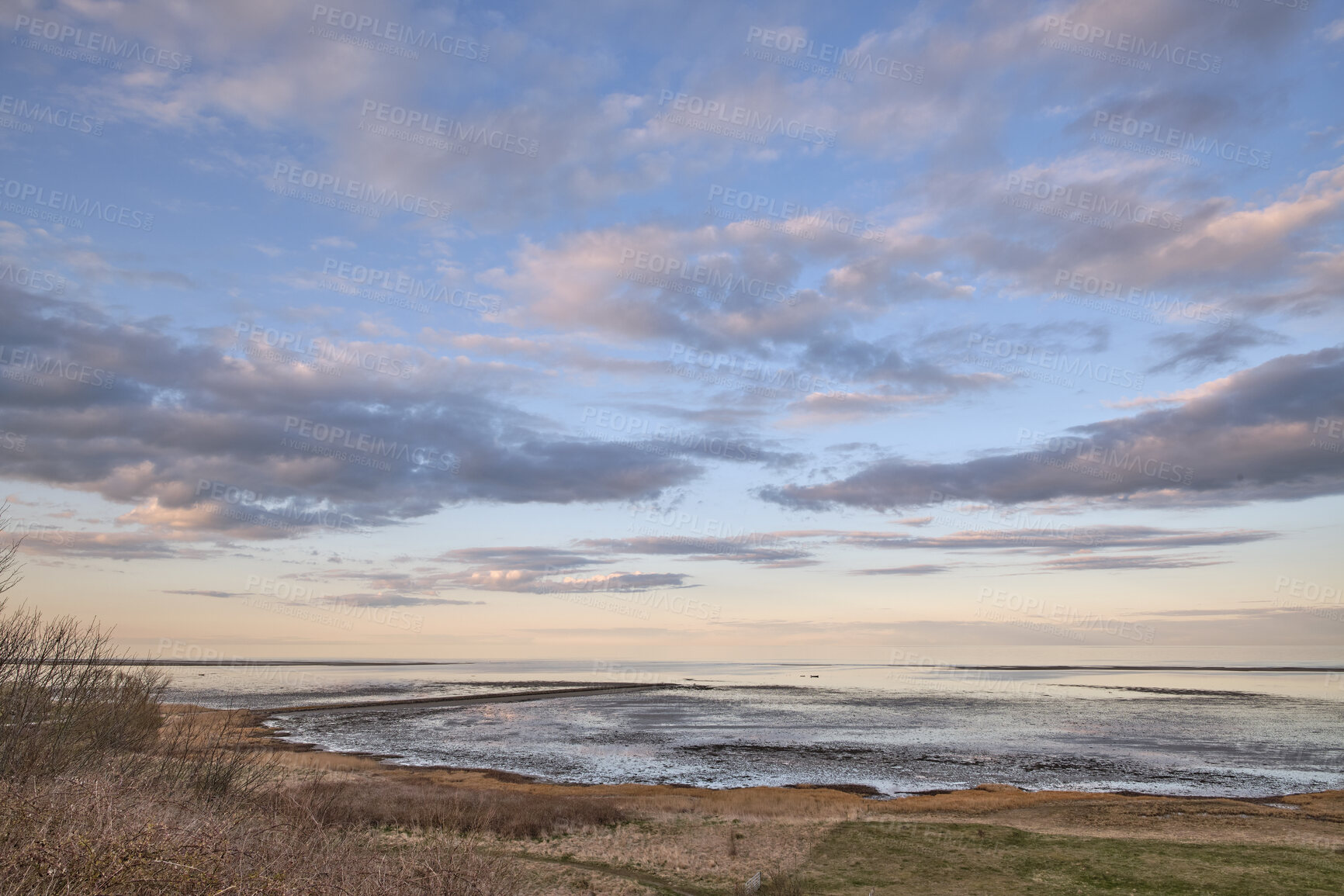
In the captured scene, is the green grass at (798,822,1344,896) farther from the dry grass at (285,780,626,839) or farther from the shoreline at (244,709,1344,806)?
the shoreline at (244,709,1344,806)

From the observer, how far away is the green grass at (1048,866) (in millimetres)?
21344

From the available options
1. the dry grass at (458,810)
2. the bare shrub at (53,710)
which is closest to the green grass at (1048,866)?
the dry grass at (458,810)

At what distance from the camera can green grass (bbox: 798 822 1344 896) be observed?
21.3 m

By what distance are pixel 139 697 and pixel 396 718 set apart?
5445 cm

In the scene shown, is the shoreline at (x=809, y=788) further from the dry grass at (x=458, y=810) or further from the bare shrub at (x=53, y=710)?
the bare shrub at (x=53, y=710)

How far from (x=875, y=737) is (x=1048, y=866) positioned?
164 feet

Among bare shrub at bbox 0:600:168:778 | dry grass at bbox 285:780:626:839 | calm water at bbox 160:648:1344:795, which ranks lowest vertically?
calm water at bbox 160:648:1344:795

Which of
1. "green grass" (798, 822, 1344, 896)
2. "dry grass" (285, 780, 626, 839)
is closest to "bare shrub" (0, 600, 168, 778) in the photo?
"dry grass" (285, 780, 626, 839)

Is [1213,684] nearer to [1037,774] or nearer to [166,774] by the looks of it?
[1037,774]

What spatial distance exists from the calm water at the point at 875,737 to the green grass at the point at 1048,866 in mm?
18890

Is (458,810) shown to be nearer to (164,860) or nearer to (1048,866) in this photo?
(1048,866)

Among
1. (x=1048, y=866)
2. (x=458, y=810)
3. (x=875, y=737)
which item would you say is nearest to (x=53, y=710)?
(x=458, y=810)

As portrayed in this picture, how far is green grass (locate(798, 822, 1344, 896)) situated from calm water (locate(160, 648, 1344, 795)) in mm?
18890

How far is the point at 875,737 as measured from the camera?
71.1 meters
